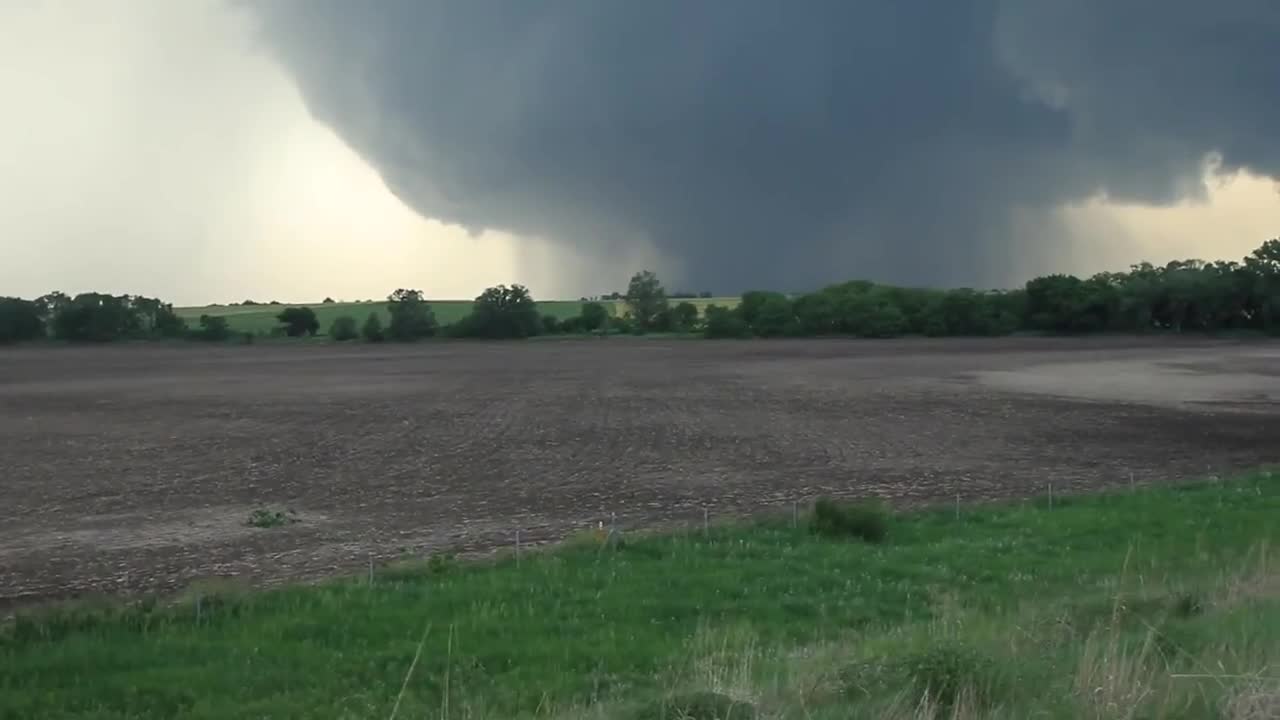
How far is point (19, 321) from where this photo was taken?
17112 centimetres

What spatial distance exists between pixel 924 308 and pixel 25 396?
136 meters

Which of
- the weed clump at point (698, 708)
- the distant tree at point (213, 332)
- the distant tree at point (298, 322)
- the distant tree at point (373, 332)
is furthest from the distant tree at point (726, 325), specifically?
the weed clump at point (698, 708)

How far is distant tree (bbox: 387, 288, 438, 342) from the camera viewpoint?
175875 millimetres

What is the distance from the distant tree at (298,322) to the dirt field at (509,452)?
390 ft

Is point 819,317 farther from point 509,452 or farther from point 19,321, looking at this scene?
point 509,452

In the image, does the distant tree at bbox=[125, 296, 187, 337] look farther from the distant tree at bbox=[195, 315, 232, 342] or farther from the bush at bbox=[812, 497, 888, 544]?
the bush at bbox=[812, 497, 888, 544]

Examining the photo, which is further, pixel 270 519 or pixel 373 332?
pixel 373 332

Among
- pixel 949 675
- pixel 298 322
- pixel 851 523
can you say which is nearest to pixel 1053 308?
pixel 298 322

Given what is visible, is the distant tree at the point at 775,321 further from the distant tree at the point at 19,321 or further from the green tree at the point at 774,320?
the distant tree at the point at 19,321

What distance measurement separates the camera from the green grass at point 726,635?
667cm

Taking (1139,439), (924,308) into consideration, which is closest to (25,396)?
(1139,439)

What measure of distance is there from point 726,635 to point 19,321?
191 m

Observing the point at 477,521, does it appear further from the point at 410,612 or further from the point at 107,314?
the point at 107,314

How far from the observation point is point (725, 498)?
78.3 ft
